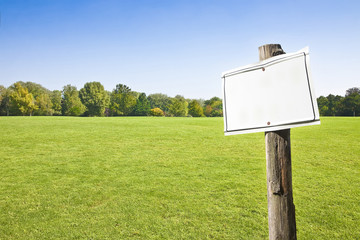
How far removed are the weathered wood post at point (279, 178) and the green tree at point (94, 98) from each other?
81.8 metres

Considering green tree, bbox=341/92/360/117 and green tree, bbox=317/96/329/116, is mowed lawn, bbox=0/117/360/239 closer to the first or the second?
green tree, bbox=341/92/360/117

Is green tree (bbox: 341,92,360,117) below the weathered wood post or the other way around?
the other way around

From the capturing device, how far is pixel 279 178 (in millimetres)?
1916

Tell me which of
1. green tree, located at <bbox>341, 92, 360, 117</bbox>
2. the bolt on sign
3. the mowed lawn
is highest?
green tree, located at <bbox>341, 92, 360, 117</bbox>

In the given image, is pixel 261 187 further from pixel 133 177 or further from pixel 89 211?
pixel 89 211

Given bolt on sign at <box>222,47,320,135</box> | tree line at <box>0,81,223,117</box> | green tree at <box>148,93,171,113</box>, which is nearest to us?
bolt on sign at <box>222,47,320,135</box>

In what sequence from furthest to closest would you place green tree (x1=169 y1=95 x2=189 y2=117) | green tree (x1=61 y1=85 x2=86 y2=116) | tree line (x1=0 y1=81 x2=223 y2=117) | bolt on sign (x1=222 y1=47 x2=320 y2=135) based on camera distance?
green tree (x1=169 y1=95 x2=189 y2=117)
green tree (x1=61 y1=85 x2=86 y2=116)
tree line (x1=0 y1=81 x2=223 y2=117)
bolt on sign (x1=222 y1=47 x2=320 y2=135)

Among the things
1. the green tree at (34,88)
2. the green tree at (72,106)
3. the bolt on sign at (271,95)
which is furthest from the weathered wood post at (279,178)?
the green tree at (34,88)

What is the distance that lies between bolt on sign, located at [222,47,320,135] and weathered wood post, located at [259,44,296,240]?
20 centimetres

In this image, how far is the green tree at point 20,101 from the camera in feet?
205

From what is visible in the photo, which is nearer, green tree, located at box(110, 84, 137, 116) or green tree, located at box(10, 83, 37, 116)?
green tree, located at box(10, 83, 37, 116)

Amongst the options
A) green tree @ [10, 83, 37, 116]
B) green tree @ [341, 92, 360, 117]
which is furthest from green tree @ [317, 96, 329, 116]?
green tree @ [10, 83, 37, 116]

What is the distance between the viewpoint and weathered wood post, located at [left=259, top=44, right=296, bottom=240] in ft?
6.21

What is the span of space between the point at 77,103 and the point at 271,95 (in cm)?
8284
